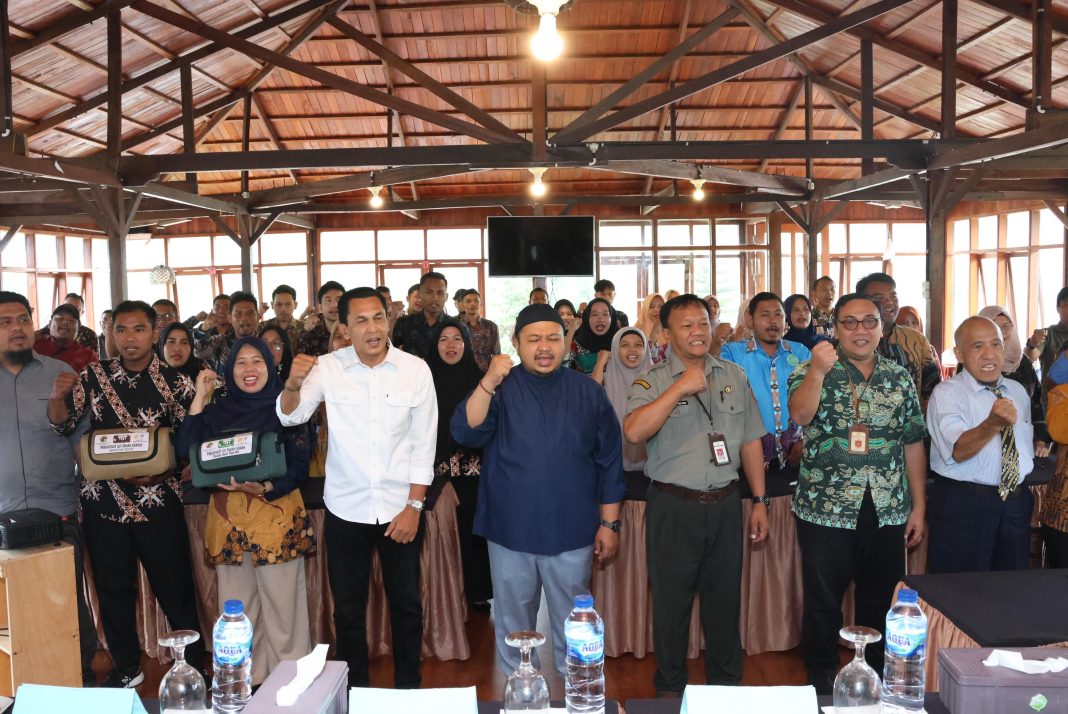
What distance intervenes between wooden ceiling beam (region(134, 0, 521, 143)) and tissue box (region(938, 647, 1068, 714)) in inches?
259

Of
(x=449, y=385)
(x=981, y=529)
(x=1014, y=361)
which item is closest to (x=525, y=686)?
(x=981, y=529)

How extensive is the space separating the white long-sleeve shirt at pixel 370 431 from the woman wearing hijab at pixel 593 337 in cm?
246

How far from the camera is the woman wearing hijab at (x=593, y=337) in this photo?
5113 millimetres

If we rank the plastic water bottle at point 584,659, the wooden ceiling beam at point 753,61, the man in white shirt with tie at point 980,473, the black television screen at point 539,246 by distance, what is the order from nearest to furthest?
the plastic water bottle at point 584,659 → the man in white shirt with tie at point 980,473 → the wooden ceiling beam at point 753,61 → the black television screen at point 539,246

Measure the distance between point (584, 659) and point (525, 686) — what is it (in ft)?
0.38

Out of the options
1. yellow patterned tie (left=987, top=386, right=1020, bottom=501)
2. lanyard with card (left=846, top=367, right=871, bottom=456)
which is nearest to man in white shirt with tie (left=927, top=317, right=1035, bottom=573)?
yellow patterned tie (left=987, top=386, right=1020, bottom=501)

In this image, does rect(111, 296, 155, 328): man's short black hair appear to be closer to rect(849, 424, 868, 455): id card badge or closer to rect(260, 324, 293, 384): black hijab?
rect(260, 324, 293, 384): black hijab

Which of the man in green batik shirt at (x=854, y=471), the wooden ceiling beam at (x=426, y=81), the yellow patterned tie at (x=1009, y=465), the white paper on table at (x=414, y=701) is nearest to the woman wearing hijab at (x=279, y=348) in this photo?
the man in green batik shirt at (x=854, y=471)

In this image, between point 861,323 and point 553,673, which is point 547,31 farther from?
point 553,673

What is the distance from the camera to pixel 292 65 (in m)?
7.75

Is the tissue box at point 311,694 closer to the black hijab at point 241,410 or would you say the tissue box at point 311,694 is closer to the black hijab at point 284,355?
the black hijab at point 241,410

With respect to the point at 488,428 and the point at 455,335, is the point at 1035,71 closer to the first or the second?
the point at 455,335

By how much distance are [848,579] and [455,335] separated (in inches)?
76.5

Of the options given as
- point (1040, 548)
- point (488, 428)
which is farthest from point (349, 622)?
point (1040, 548)
